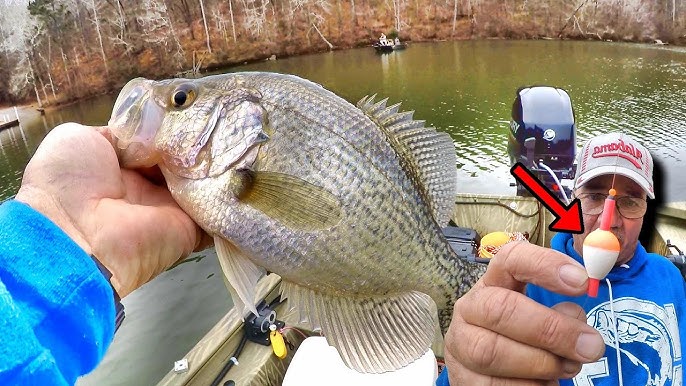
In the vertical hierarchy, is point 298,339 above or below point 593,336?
below

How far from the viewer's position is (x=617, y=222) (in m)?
2.11

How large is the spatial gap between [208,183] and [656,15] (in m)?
27.2

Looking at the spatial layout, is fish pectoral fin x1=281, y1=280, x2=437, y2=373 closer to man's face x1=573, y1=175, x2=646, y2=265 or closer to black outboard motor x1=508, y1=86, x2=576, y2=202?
man's face x1=573, y1=175, x2=646, y2=265

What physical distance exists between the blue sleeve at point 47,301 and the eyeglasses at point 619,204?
2.00 meters

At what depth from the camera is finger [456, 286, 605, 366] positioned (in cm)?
91

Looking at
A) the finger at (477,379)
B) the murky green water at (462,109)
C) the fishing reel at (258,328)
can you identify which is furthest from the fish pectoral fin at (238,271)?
the murky green water at (462,109)

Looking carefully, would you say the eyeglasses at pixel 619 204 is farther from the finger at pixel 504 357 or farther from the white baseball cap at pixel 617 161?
the finger at pixel 504 357

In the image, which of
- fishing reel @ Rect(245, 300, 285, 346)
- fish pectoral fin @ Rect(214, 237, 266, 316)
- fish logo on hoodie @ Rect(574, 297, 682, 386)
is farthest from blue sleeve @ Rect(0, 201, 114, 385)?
fishing reel @ Rect(245, 300, 285, 346)

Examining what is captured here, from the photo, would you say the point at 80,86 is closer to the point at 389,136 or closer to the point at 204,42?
the point at 204,42

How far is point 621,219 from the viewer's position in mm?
2125

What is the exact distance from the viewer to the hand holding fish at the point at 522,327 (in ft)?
2.99

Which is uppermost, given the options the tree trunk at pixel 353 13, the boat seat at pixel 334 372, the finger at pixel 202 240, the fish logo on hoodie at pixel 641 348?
the tree trunk at pixel 353 13

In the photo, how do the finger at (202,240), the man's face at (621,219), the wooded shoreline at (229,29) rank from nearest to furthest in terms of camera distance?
the finger at (202,240) → the man's face at (621,219) → the wooded shoreline at (229,29)

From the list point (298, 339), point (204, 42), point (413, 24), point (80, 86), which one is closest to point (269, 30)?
point (204, 42)
